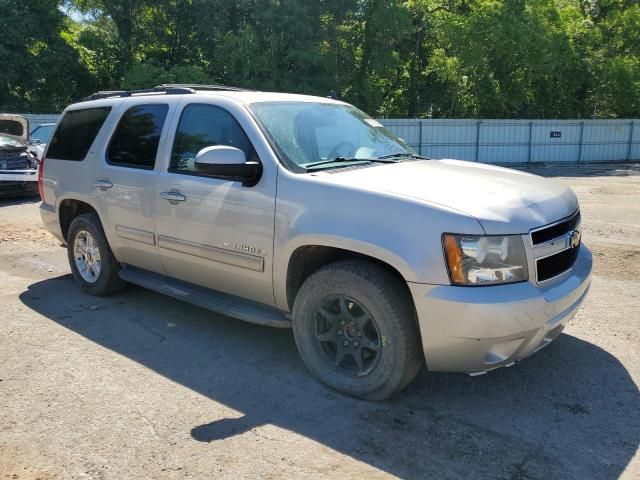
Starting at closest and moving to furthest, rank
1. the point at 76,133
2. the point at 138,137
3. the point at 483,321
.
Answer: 1. the point at 483,321
2. the point at 138,137
3. the point at 76,133

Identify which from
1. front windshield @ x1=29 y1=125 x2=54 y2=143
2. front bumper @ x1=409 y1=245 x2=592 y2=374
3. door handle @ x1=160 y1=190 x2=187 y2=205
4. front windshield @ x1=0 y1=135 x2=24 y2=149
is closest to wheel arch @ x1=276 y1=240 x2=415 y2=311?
front bumper @ x1=409 y1=245 x2=592 y2=374

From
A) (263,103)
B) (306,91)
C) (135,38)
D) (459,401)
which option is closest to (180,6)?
(135,38)

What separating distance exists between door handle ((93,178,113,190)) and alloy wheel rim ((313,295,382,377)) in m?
2.52

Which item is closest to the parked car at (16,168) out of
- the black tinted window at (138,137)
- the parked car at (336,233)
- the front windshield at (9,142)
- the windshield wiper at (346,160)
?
the front windshield at (9,142)

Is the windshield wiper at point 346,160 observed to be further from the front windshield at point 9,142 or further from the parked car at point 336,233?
the front windshield at point 9,142

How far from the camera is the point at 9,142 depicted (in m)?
12.1

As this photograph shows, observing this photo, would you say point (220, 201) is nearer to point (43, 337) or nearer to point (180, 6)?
point (43, 337)

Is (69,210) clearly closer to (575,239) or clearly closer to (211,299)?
(211,299)

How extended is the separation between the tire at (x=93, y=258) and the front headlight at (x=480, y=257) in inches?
138

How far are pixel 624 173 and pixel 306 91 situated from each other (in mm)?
13925

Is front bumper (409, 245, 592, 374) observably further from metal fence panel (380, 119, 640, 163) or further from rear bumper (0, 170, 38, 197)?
metal fence panel (380, 119, 640, 163)

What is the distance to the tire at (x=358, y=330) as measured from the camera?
3.40 metres

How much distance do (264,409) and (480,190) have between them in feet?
6.14

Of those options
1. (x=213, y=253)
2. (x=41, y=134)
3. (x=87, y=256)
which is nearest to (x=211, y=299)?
(x=213, y=253)
